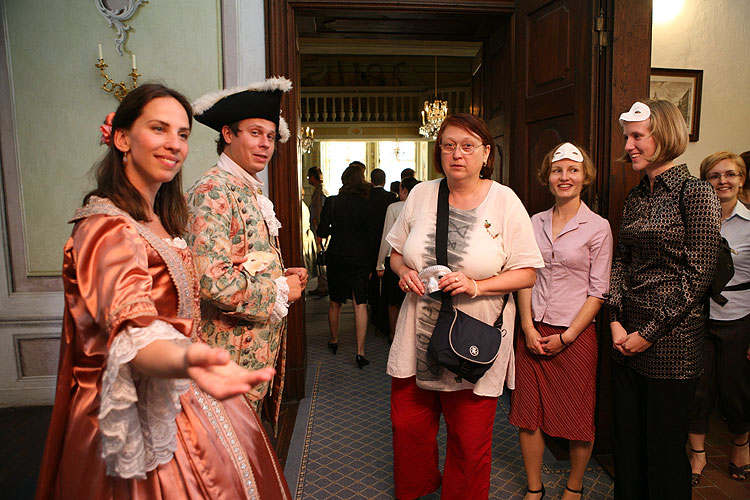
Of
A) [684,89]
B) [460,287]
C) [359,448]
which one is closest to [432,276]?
[460,287]

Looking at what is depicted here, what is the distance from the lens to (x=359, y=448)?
2992 mm

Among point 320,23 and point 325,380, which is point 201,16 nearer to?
point 320,23

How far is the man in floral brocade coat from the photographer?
Result: 1617 millimetres

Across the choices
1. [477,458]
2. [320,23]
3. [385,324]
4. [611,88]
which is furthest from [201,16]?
[385,324]

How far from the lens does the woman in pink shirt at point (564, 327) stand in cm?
226

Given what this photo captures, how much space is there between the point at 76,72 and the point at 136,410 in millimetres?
3011

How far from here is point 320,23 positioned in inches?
158

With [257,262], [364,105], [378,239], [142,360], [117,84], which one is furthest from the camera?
[364,105]

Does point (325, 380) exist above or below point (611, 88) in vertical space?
below

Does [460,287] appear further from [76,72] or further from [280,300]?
[76,72]

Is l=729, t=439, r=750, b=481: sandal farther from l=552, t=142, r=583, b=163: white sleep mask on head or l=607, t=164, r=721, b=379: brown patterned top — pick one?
l=552, t=142, r=583, b=163: white sleep mask on head

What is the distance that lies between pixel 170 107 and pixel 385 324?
14.3 ft

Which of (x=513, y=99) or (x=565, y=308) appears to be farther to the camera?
(x=513, y=99)

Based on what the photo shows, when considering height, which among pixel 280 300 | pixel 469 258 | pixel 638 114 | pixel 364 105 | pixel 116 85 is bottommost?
pixel 280 300
